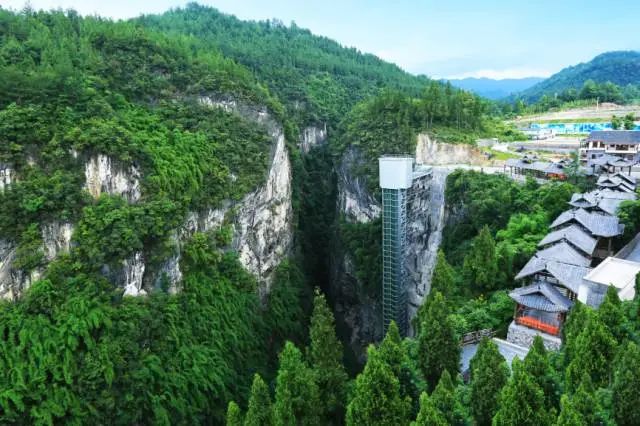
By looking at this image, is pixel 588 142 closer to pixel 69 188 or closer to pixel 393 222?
pixel 393 222

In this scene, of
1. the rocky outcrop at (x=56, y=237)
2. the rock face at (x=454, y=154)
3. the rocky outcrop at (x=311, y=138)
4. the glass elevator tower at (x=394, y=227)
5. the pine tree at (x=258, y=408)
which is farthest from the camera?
the rocky outcrop at (x=311, y=138)

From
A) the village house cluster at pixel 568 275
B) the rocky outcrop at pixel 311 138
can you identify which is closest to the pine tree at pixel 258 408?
the village house cluster at pixel 568 275

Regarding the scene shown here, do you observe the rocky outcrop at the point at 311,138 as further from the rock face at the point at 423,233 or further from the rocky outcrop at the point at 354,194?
the rock face at the point at 423,233

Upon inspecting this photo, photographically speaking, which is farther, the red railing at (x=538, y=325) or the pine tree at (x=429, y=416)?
the red railing at (x=538, y=325)

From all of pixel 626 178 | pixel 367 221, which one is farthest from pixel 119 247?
pixel 626 178

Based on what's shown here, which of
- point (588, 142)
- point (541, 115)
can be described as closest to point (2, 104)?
point (588, 142)

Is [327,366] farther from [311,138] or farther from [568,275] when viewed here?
[311,138]
